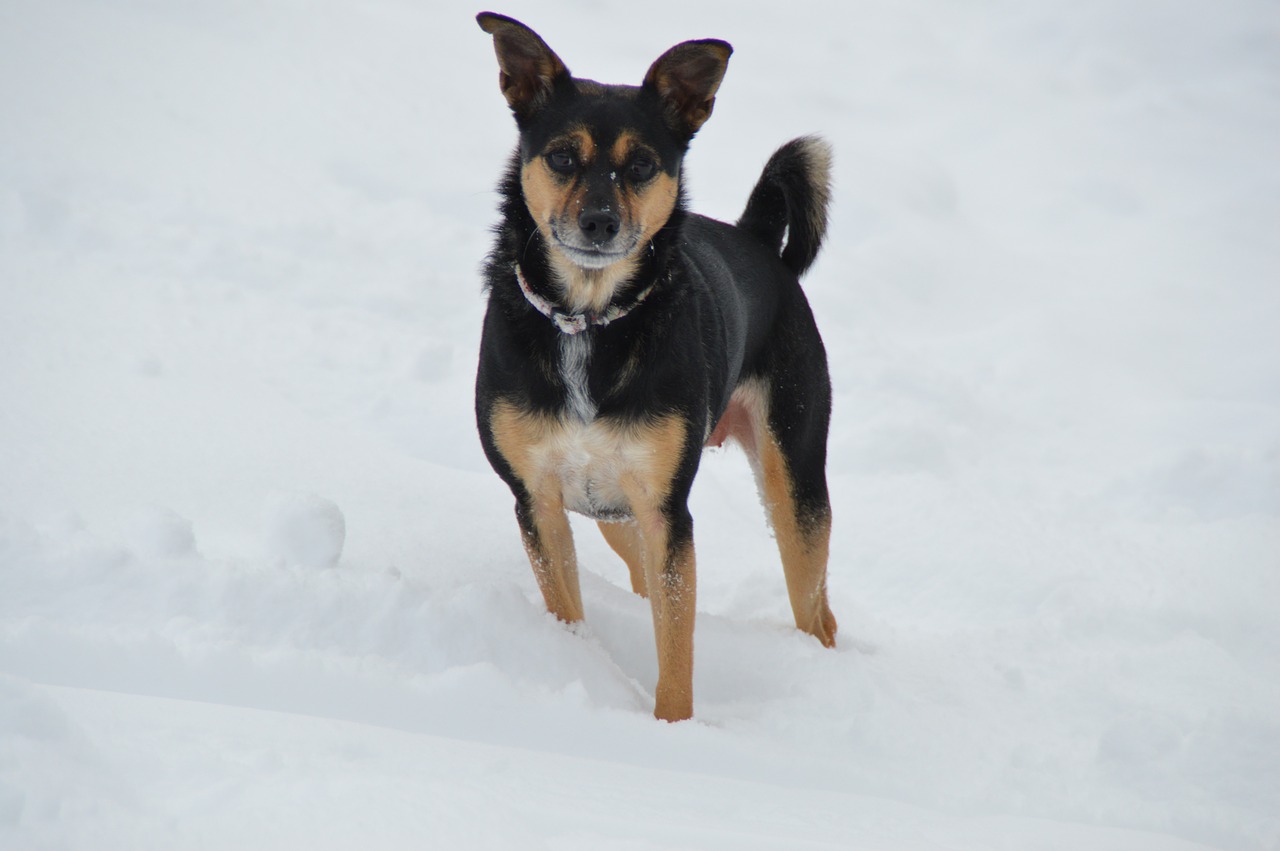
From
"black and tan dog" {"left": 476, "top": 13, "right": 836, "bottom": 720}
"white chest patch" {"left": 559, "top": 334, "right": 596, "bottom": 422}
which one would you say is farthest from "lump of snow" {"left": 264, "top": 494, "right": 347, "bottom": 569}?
"white chest patch" {"left": 559, "top": 334, "right": 596, "bottom": 422}

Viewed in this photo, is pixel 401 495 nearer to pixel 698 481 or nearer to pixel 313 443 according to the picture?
pixel 313 443

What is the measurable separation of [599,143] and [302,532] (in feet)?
4.77

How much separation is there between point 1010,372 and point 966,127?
503cm

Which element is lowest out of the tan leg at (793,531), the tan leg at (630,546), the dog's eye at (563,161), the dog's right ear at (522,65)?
the tan leg at (630,546)

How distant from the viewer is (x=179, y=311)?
595 cm

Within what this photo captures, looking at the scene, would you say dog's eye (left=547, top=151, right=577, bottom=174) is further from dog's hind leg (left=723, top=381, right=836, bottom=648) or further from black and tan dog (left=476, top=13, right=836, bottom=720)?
dog's hind leg (left=723, top=381, right=836, bottom=648)

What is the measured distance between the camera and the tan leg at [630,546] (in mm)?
4062

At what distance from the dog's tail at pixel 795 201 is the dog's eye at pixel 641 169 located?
1153 millimetres

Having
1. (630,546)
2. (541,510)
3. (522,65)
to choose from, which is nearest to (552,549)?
(541,510)

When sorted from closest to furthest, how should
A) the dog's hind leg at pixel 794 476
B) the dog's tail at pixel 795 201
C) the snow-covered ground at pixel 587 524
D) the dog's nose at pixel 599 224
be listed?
the snow-covered ground at pixel 587 524
the dog's nose at pixel 599 224
the dog's hind leg at pixel 794 476
the dog's tail at pixel 795 201

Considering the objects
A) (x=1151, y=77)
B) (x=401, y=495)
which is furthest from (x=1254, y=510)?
(x=1151, y=77)

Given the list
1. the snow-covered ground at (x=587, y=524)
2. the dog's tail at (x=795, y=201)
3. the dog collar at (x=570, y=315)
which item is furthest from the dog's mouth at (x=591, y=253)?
the dog's tail at (x=795, y=201)

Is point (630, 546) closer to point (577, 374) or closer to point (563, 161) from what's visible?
point (577, 374)

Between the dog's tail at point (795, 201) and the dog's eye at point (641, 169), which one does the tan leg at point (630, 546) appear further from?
the dog's eye at point (641, 169)
